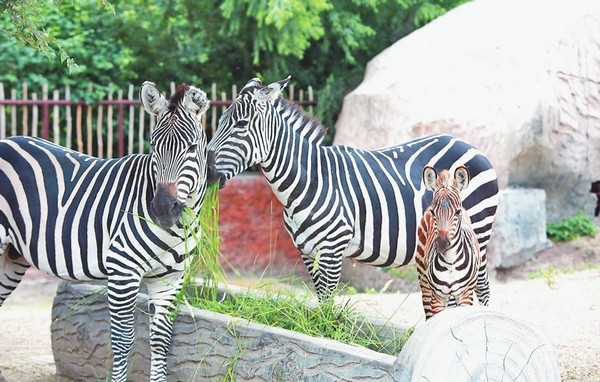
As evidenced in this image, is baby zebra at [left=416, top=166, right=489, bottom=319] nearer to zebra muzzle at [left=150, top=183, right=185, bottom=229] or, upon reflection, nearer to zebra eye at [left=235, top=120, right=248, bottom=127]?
zebra muzzle at [left=150, top=183, right=185, bottom=229]

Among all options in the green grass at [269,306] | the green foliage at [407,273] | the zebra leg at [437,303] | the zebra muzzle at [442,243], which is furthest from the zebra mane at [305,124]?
the green foliage at [407,273]

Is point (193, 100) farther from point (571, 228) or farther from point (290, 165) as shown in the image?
point (571, 228)

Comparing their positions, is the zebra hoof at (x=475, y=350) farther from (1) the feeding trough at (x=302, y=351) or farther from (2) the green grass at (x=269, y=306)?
(2) the green grass at (x=269, y=306)

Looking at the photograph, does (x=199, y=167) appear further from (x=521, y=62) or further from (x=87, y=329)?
Result: (x=521, y=62)

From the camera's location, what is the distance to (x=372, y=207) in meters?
6.50

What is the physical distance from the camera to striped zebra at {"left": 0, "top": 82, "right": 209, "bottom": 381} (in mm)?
5227

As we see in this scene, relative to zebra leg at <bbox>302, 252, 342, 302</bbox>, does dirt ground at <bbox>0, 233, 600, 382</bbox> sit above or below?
below

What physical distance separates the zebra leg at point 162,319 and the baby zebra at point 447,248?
1.60 meters

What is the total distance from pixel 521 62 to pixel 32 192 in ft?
21.1

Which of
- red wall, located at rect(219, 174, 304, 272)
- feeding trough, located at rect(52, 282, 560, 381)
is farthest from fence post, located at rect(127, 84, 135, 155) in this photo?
feeding trough, located at rect(52, 282, 560, 381)

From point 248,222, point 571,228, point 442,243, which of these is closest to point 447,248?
point 442,243

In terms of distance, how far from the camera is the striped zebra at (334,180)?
236 inches

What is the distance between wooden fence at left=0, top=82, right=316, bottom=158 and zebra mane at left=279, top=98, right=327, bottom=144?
4543 millimetres

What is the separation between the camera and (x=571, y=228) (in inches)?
429
